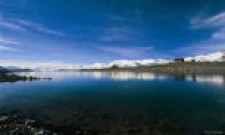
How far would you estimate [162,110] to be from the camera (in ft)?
79.7

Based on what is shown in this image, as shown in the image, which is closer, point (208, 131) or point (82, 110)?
point (208, 131)

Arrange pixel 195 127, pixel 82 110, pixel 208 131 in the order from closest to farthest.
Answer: pixel 208 131, pixel 195 127, pixel 82 110

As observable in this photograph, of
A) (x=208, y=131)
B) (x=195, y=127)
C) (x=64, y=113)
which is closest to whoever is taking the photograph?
(x=208, y=131)

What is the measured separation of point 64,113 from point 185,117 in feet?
51.0

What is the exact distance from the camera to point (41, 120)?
67.7 feet

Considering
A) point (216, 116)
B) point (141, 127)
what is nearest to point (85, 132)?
point (141, 127)

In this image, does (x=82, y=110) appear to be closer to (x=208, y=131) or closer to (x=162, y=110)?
(x=162, y=110)

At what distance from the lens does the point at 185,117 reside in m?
20.9

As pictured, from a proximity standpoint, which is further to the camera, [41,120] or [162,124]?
[41,120]

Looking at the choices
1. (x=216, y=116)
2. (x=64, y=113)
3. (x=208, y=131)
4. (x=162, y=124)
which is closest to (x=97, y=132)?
(x=162, y=124)

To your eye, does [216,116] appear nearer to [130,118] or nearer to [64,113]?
[130,118]

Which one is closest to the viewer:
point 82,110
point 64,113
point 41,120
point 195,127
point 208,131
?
→ point 208,131

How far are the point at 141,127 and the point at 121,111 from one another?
6707 mm

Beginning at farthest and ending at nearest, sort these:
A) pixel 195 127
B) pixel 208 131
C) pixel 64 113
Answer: pixel 64 113 < pixel 195 127 < pixel 208 131
